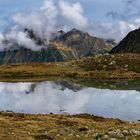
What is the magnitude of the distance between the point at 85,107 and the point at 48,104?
12080 millimetres

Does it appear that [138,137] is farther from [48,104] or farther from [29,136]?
[48,104]

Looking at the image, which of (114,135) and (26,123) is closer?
(114,135)

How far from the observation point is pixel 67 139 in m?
35.5

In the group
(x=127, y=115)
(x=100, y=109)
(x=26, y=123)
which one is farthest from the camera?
(x=100, y=109)

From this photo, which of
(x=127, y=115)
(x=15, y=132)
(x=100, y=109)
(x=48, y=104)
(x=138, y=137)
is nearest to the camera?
(x=138, y=137)

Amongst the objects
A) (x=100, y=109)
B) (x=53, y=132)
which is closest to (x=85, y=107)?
(x=100, y=109)

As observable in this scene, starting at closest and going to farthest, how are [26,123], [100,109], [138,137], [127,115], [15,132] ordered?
[138,137] → [15,132] → [26,123] → [127,115] → [100,109]

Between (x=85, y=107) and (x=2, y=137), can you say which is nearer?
(x=2, y=137)

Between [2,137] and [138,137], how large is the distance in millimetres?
12403

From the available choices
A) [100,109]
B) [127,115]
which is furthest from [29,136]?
[100,109]

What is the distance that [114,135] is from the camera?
3516 centimetres

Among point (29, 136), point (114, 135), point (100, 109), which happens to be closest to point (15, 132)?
point (29, 136)

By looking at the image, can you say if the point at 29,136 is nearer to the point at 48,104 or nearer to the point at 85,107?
the point at 85,107

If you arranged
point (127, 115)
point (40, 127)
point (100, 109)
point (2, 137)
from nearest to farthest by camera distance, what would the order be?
point (2, 137) → point (40, 127) → point (127, 115) → point (100, 109)
